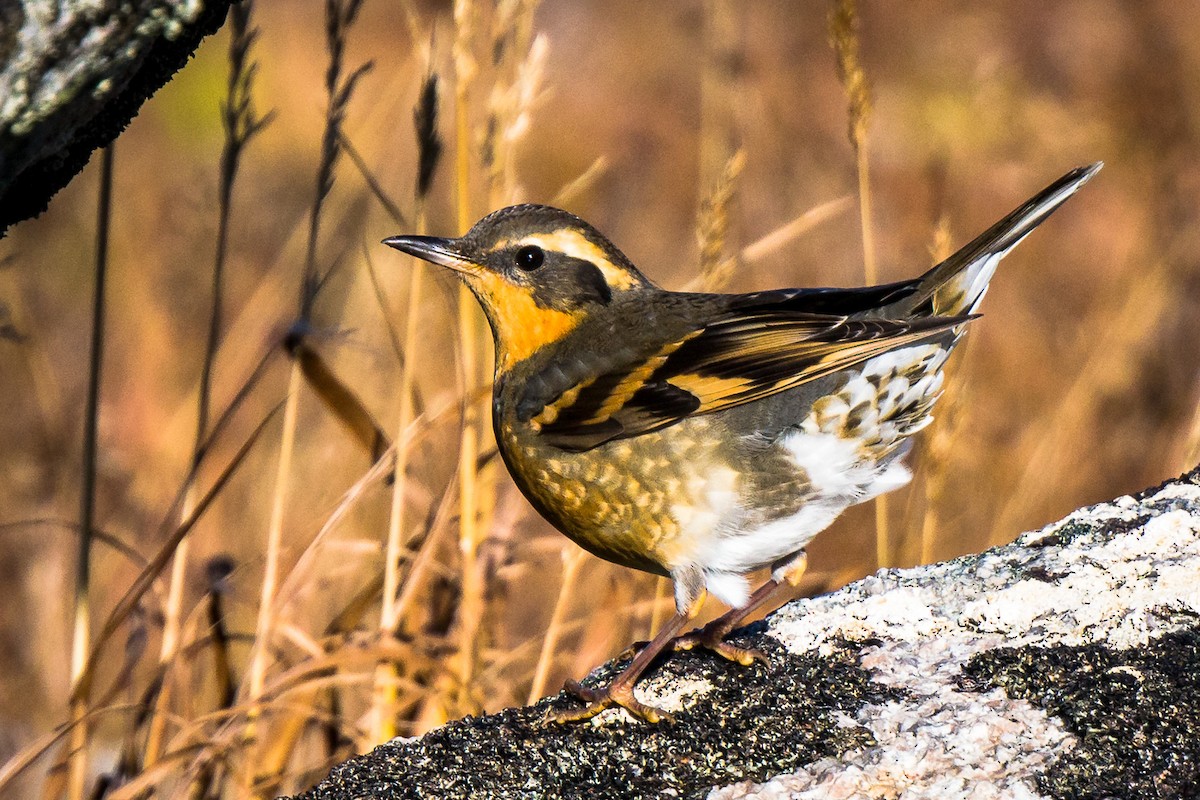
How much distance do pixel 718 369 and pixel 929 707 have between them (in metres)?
1.25

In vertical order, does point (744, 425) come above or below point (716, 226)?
below

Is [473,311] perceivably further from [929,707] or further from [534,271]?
[929,707]

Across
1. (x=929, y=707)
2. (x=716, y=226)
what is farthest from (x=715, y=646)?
(x=716, y=226)

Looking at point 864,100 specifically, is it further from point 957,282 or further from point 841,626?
point 841,626

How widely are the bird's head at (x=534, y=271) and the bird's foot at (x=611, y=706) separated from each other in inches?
57.3

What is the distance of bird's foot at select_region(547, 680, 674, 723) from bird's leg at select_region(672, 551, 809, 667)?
9.8 inches

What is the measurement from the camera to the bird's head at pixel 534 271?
4.18 m

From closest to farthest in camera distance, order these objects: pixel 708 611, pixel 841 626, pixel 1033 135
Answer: pixel 841 626 → pixel 708 611 → pixel 1033 135

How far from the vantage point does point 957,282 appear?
147 inches

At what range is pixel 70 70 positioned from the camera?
7.49 ft

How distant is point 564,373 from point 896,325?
3.28 feet

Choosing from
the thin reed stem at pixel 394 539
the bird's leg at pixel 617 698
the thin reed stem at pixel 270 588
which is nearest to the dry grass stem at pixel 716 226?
the thin reed stem at pixel 394 539

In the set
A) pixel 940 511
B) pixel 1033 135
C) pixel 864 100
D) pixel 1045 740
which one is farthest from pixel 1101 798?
pixel 1033 135

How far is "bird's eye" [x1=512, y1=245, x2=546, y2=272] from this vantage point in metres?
4.21
